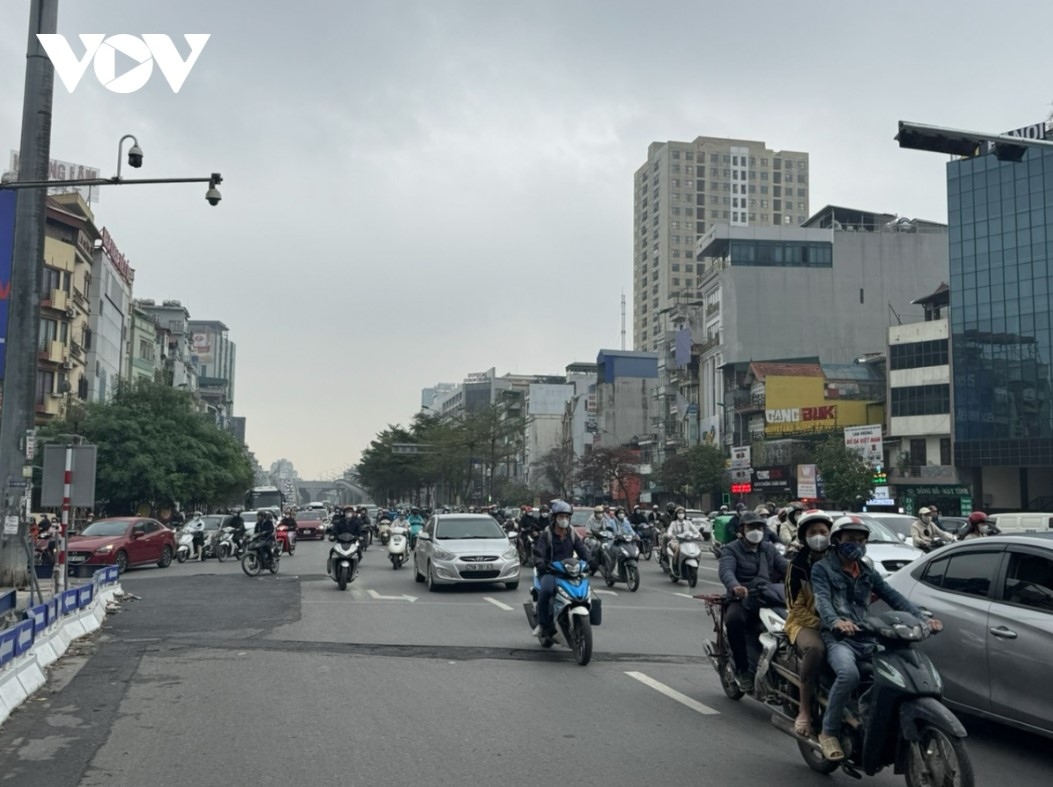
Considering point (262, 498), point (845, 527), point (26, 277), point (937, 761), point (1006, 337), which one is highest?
point (1006, 337)

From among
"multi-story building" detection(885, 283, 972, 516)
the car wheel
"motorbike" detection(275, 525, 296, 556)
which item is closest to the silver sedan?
the car wheel

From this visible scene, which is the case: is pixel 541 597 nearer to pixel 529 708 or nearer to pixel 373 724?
pixel 529 708

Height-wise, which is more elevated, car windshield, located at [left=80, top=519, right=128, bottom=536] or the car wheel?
car windshield, located at [left=80, top=519, right=128, bottom=536]

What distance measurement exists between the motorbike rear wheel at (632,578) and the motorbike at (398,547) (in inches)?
341

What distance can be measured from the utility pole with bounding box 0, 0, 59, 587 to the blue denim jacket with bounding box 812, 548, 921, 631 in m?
14.8

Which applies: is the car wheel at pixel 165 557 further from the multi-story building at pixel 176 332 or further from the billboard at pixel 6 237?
the multi-story building at pixel 176 332

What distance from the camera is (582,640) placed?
34.0 feet

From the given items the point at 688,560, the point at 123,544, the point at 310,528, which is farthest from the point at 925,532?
the point at 310,528

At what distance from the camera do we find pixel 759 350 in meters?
79.5

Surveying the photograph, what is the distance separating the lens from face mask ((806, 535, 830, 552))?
6281 mm

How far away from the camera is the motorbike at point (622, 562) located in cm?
1966

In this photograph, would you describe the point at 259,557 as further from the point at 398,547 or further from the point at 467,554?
the point at 467,554

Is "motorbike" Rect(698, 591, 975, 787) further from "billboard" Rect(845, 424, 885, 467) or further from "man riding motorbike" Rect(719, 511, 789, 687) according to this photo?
"billboard" Rect(845, 424, 885, 467)

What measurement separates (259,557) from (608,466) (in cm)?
6071
